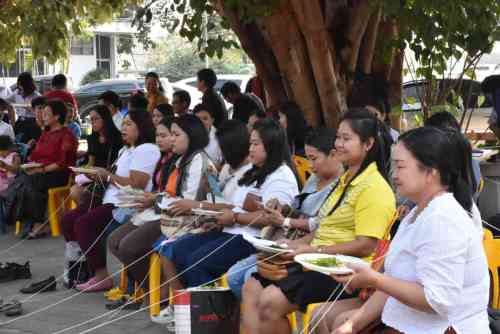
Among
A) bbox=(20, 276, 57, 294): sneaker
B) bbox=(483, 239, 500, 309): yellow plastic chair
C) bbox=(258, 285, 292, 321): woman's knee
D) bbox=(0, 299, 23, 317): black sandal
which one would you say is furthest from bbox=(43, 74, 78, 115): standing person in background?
bbox=(483, 239, 500, 309): yellow plastic chair

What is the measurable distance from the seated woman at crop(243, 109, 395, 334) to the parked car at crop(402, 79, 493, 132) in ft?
11.4

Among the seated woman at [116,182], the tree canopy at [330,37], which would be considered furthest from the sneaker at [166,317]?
the tree canopy at [330,37]

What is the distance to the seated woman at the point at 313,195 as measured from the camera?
18.1 ft

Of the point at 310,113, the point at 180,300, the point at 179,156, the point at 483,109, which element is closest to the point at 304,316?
the point at 180,300

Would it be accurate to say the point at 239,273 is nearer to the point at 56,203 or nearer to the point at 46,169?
the point at 46,169

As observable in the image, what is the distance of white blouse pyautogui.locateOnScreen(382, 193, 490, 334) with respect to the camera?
138 inches

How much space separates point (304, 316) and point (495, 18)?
4207 mm

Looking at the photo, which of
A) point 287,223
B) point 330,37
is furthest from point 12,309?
point 330,37

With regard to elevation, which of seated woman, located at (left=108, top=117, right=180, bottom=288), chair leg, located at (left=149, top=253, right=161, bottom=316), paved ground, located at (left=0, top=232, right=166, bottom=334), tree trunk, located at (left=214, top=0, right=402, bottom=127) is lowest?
paved ground, located at (left=0, top=232, right=166, bottom=334)

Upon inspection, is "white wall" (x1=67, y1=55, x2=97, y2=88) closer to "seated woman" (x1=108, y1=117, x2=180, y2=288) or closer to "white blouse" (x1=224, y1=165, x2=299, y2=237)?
"seated woman" (x1=108, y1=117, x2=180, y2=288)

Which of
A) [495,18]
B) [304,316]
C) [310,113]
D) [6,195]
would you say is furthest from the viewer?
[6,195]

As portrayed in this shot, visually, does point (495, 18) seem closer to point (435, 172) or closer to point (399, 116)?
point (399, 116)

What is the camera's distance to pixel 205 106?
31.4ft

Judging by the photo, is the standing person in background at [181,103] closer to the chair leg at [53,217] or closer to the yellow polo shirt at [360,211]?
the chair leg at [53,217]
